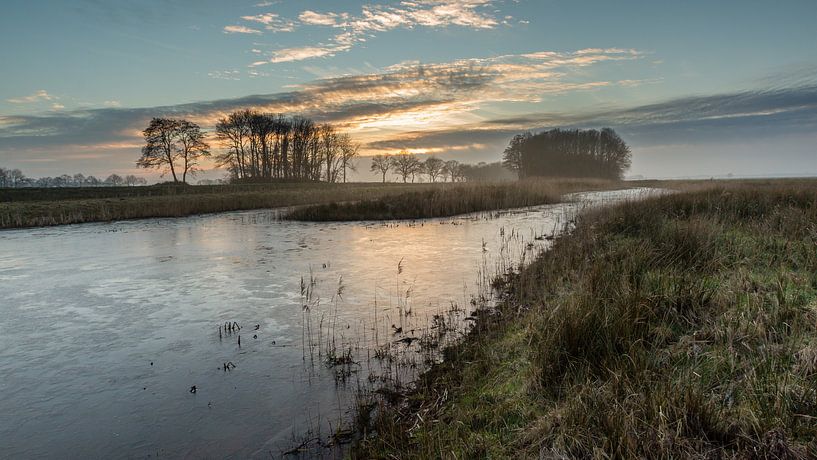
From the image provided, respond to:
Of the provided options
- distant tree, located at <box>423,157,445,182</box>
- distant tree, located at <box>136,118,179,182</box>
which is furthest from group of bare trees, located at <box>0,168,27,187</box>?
distant tree, located at <box>423,157,445,182</box>

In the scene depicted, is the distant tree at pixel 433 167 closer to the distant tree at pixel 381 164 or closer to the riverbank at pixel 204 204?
the distant tree at pixel 381 164

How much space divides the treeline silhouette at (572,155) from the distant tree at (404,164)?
24.1 metres

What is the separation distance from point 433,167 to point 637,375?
11102 cm

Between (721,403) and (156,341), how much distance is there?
21.3 feet

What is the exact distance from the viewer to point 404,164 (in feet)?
335

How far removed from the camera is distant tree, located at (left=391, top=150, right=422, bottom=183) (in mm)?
102188

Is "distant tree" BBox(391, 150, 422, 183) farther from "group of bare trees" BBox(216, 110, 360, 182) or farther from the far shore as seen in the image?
the far shore

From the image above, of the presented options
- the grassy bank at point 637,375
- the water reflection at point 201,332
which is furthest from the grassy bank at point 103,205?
the grassy bank at point 637,375

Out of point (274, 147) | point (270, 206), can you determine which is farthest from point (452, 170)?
point (270, 206)

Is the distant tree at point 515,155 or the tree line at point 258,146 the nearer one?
the tree line at point 258,146

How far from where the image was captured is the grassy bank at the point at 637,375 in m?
2.65

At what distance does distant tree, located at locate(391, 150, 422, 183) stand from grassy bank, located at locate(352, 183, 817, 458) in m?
96.7

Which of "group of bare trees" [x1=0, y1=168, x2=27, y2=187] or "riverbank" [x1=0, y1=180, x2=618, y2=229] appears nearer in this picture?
"riverbank" [x1=0, y1=180, x2=618, y2=229]

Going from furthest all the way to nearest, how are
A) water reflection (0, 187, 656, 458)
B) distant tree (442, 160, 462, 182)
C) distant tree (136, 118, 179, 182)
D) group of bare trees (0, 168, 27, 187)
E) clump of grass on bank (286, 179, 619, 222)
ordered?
distant tree (442, 160, 462, 182)
group of bare trees (0, 168, 27, 187)
distant tree (136, 118, 179, 182)
clump of grass on bank (286, 179, 619, 222)
water reflection (0, 187, 656, 458)
